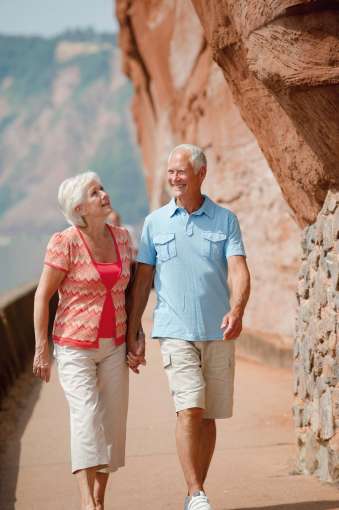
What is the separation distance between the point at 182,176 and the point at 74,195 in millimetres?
563

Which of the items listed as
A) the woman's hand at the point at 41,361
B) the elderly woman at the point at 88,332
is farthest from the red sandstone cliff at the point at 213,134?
the woman's hand at the point at 41,361

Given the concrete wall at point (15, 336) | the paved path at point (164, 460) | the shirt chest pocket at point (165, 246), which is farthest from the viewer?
the concrete wall at point (15, 336)

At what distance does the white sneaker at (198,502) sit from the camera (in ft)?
15.5

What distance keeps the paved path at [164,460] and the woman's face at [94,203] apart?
1704 mm

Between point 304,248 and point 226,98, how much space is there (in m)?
7.35

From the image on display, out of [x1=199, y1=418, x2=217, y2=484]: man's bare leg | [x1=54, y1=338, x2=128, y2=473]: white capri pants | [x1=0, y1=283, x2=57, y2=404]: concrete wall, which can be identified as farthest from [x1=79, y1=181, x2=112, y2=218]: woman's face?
[x1=0, y1=283, x2=57, y2=404]: concrete wall

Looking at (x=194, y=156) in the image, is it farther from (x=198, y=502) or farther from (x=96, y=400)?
(x=198, y=502)

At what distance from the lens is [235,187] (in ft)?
40.7

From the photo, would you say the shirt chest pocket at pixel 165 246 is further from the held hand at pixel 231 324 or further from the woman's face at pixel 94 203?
the held hand at pixel 231 324

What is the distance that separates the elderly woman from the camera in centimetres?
484

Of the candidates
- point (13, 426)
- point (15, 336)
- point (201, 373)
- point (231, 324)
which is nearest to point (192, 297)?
point (231, 324)

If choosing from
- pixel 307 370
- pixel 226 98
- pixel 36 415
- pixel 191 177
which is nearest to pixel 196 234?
pixel 191 177

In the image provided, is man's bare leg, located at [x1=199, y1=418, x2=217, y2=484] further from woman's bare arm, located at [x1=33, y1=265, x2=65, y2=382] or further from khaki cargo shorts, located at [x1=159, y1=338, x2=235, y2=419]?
woman's bare arm, located at [x1=33, y1=265, x2=65, y2=382]

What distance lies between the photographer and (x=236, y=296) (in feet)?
16.2
